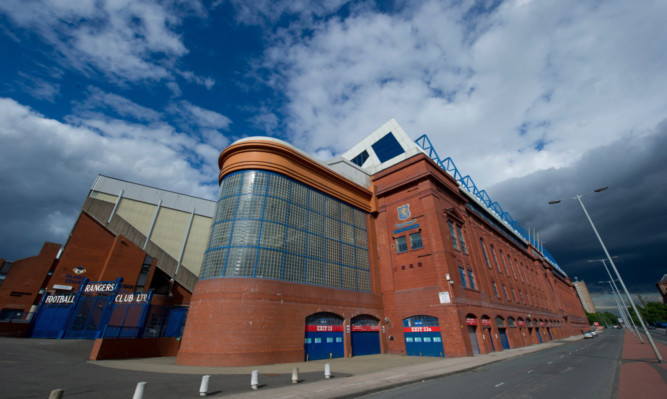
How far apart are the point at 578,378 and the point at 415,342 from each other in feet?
48.7

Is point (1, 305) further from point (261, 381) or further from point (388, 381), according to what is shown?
point (388, 381)

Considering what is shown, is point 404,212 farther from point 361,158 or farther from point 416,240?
point 361,158

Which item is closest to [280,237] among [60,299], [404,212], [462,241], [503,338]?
[404,212]

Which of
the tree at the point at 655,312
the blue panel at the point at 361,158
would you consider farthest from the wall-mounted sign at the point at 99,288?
the tree at the point at 655,312

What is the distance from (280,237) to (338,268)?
7.23 meters

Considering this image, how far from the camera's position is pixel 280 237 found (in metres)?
23.5

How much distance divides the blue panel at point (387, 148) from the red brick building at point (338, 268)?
9463 millimetres

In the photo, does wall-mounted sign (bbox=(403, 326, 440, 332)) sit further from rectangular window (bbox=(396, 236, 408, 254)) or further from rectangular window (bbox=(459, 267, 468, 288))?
rectangular window (bbox=(396, 236, 408, 254))

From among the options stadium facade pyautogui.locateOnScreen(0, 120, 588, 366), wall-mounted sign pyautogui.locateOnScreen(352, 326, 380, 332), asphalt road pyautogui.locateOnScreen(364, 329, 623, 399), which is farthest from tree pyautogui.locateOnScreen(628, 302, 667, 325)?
asphalt road pyautogui.locateOnScreen(364, 329, 623, 399)

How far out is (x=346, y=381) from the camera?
12539mm

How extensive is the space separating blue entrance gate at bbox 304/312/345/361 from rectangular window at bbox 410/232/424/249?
36.7 feet

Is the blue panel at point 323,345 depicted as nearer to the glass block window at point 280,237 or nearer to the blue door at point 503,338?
the glass block window at point 280,237

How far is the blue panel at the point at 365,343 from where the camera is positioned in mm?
25620

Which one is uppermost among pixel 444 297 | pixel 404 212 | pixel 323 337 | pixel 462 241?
pixel 404 212
